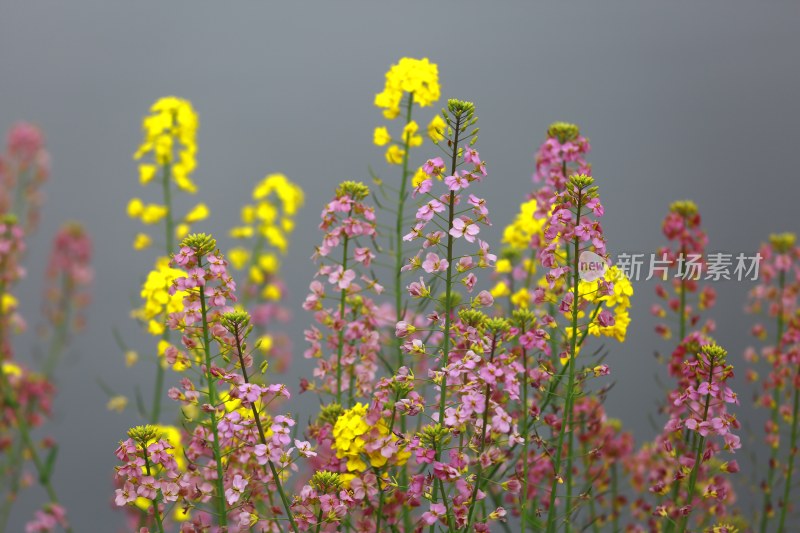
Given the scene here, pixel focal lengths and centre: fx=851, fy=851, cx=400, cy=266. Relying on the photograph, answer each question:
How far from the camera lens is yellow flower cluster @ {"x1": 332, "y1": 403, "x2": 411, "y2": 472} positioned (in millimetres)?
1512

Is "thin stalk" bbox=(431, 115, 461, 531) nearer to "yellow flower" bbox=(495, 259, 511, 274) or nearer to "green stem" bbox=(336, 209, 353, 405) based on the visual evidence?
"green stem" bbox=(336, 209, 353, 405)

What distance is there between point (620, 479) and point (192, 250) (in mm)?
1545

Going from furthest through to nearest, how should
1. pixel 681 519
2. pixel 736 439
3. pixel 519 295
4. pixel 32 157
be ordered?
pixel 32 157 < pixel 519 295 < pixel 681 519 < pixel 736 439

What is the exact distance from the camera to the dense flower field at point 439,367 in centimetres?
148

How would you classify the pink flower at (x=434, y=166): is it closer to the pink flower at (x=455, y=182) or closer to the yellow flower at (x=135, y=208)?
the pink flower at (x=455, y=182)

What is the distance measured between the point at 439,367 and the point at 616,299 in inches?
15.8

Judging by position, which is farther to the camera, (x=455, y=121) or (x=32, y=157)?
(x=32, y=157)

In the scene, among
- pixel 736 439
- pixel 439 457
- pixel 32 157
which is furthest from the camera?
pixel 32 157

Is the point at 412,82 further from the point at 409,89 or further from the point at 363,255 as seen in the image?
the point at 363,255

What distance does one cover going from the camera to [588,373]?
1.70 metres

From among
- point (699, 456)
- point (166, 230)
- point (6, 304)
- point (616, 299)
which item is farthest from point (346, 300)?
point (6, 304)

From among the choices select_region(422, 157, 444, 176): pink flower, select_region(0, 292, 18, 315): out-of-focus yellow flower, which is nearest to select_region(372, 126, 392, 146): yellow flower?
select_region(422, 157, 444, 176): pink flower

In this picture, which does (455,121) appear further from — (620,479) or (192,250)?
(620,479)

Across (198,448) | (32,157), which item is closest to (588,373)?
(198,448)
